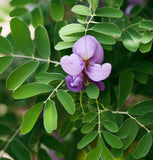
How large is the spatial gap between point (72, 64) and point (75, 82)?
0.03 metres

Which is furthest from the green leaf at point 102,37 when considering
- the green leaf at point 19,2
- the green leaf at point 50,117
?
the green leaf at point 19,2

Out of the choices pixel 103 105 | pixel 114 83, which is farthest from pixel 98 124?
pixel 114 83

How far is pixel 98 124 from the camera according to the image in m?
0.44

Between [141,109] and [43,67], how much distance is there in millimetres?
159

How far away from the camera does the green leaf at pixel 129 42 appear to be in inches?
16.2

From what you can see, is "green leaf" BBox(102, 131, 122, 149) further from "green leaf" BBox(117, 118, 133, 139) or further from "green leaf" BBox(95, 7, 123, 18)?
"green leaf" BBox(95, 7, 123, 18)

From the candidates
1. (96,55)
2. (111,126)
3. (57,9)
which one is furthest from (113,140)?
(57,9)

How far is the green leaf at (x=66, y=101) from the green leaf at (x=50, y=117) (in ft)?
0.04

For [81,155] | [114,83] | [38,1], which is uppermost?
[38,1]

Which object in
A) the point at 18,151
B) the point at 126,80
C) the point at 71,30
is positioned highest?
the point at 71,30

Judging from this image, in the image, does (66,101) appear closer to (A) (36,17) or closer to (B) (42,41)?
(B) (42,41)

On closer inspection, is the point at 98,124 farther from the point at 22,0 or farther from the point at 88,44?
the point at 22,0

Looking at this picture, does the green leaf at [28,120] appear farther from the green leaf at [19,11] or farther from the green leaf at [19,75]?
the green leaf at [19,11]

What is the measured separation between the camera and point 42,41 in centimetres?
45
